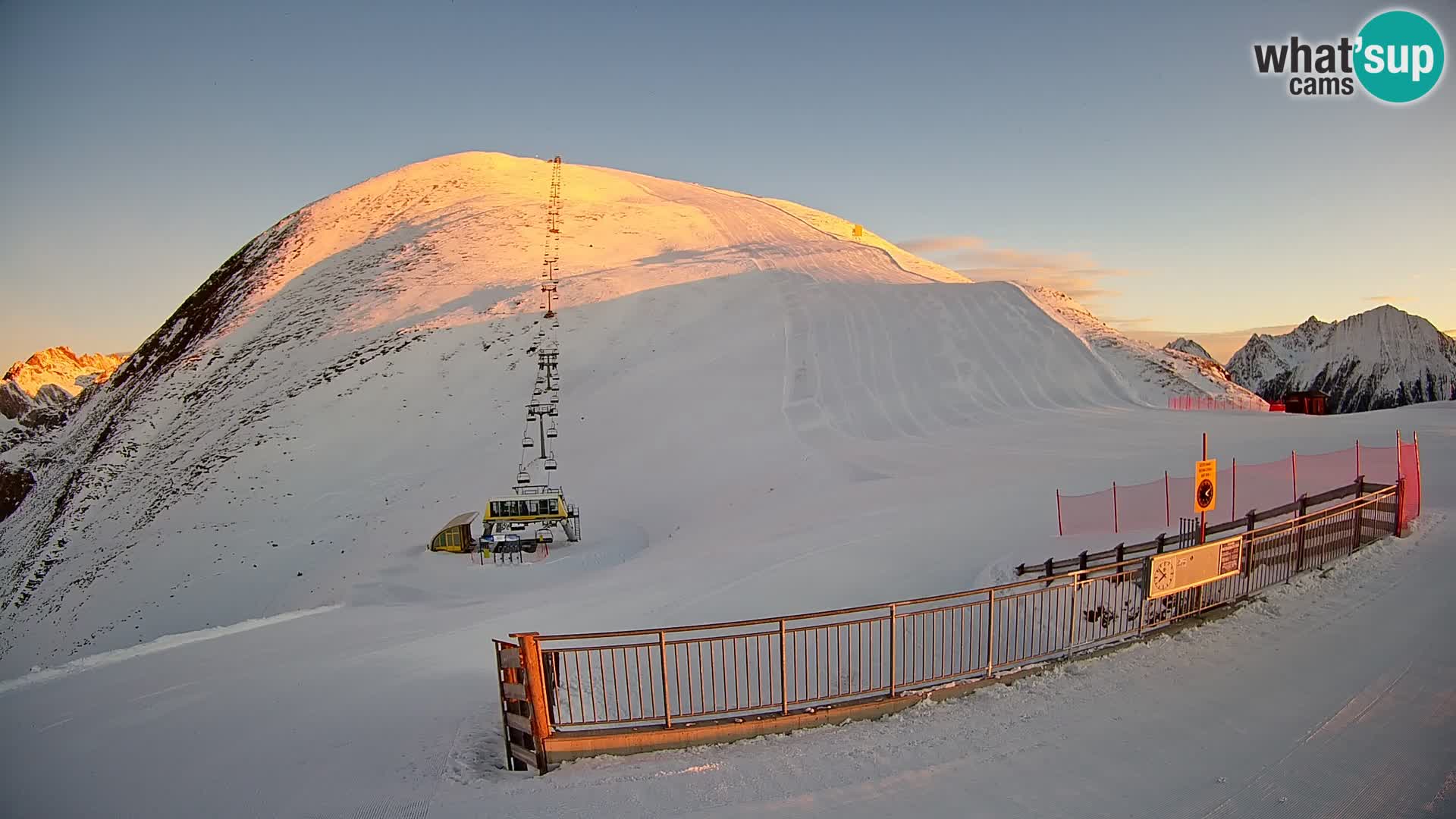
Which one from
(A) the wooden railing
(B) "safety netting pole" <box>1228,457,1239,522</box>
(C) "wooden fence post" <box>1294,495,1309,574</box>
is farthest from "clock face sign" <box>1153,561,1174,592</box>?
(B) "safety netting pole" <box>1228,457,1239,522</box>

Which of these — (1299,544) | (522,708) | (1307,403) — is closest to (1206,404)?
(1307,403)

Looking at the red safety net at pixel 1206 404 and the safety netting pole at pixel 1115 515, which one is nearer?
the safety netting pole at pixel 1115 515

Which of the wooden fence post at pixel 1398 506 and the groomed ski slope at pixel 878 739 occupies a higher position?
the wooden fence post at pixel 1398 506

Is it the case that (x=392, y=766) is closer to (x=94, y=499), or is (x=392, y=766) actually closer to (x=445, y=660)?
(x=445, y=660)

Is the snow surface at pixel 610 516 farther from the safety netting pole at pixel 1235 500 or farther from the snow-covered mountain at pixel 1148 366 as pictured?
the safety netting pole at pixel 1235 500

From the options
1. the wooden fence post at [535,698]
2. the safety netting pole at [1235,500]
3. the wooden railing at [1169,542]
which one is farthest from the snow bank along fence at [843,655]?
the safety netting pole at [1235,500]

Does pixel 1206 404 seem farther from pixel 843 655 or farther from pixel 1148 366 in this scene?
pixel 843 655

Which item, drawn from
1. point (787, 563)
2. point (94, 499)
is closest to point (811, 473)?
point (787, 563)
